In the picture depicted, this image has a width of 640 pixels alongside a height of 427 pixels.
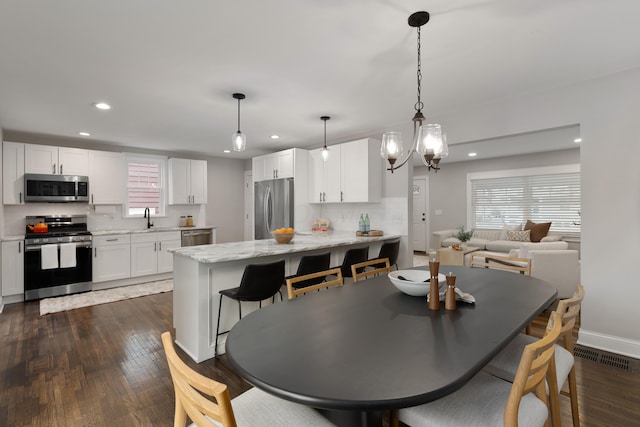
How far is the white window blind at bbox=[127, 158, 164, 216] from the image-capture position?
5.78 meters

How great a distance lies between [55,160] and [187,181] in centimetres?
201

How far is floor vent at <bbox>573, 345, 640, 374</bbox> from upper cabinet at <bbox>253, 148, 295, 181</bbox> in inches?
161

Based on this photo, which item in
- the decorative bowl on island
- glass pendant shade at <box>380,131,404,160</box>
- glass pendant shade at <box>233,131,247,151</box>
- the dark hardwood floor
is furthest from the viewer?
the decorative bowl on island

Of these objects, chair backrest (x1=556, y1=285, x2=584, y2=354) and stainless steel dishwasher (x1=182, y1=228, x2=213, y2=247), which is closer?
chair backrest (x1=556, y1=285, x2=584, y2=354)

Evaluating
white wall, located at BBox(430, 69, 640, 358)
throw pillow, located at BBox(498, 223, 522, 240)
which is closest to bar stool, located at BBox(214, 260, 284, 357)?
white wall, located at BBox(430, 69, 640, 358)

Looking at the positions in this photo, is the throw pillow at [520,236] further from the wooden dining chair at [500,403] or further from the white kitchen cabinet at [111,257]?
the white kitchen cabinet at [111,257]

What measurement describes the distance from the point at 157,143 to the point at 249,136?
185 centimetres

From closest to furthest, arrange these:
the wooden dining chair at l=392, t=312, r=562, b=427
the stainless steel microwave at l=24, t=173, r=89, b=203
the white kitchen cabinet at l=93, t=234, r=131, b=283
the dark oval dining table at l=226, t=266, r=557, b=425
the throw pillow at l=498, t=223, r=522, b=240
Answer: the dark oval dining table at l=226, t=266, r=557, b=425
the wooden dining chair at l=392, t=312, r=562, b=427
the stainless steel microwave at l=24, t=173, r=89, b=203
the white kitchen cabinet at l=93, t=234, r=131, b=283
the throw pillow at l=498, t=223, r=522, b=240

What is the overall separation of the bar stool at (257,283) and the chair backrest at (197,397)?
4.80 ft

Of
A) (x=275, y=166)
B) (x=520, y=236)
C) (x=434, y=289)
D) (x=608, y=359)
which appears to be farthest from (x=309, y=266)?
(x=520, y=236)

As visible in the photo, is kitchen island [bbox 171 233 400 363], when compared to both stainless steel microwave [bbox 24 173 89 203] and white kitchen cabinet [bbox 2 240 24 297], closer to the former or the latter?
white kitchen cabinet [bbox 2 240 24 297]

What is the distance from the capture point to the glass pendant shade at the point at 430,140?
206cm

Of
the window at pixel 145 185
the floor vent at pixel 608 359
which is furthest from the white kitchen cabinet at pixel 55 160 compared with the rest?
the floor vent at pixel 608 359

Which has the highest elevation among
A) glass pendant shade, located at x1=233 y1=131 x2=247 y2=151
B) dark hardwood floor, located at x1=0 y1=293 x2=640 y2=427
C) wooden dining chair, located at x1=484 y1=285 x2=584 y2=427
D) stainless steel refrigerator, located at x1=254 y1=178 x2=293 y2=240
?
glass pendant shade, located at x1=233 y1=131 x2=247 y2=151
